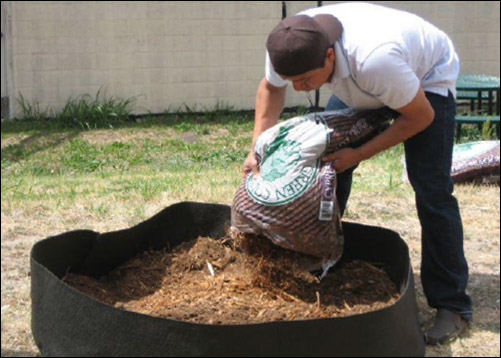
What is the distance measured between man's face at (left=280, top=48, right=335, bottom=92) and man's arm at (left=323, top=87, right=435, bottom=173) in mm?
355

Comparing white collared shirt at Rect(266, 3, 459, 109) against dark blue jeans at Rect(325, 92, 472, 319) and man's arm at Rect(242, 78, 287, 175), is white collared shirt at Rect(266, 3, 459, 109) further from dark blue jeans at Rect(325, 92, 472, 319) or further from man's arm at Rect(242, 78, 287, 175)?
man's arm at Rect(242, 78, 287, 175)

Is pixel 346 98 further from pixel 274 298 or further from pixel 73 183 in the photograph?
pixel 73 183

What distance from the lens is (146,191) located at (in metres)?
6.67

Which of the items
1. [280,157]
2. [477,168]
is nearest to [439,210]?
[280,157]

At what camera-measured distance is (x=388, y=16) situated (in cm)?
371

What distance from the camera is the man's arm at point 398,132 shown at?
11.8ft

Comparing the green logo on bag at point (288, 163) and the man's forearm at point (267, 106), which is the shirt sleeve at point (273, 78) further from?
the green logo on bag at point (288, 163)

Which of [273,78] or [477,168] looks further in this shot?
[477,168]

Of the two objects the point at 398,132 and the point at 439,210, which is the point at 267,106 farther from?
the point at 439,210

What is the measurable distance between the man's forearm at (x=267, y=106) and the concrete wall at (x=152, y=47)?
8802 mm

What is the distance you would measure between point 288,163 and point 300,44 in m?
0.64

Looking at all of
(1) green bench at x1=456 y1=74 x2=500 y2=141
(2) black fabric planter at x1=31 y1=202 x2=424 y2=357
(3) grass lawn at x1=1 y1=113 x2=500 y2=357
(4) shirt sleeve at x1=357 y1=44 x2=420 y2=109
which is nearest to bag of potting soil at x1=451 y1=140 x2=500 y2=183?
(3) grass lawn at x1=1 y1=113 x2=500 y2=357

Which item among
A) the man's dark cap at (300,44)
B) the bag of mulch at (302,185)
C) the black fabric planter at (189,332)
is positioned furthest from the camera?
the bag of mulch at (302,185)

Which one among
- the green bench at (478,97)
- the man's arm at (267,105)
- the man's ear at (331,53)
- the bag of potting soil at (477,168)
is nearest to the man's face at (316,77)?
the man's ear at (331,53)
